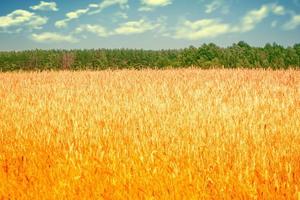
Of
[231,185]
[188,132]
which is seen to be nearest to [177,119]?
[188,132]

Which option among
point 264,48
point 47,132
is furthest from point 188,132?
point 264,48

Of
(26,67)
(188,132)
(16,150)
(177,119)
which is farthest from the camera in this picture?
(26,67)

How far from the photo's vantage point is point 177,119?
6281 mm

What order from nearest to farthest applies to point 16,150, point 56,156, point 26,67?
point 56,156
point 16,150
point 26,67

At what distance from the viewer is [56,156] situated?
4.77 m

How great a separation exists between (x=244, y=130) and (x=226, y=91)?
4582mm

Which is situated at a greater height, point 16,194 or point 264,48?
point 264,48

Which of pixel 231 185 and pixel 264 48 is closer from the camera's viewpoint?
pixel 231 185

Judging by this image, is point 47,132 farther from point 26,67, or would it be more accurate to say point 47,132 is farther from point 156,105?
point 26,67

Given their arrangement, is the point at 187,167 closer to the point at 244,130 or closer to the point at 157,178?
the point at 157,178

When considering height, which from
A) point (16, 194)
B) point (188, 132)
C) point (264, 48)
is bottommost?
point (16, 194)

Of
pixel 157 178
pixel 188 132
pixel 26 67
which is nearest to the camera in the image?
pixel 157 178

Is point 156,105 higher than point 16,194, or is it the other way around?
point 156,105

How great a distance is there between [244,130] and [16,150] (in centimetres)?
273
